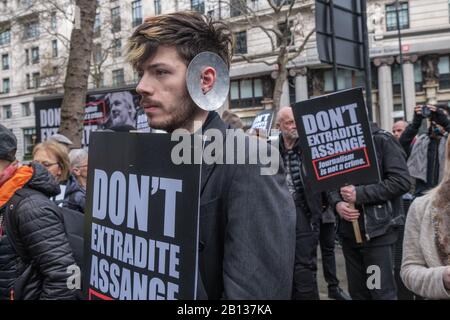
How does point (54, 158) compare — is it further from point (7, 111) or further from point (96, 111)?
point (7, 111)

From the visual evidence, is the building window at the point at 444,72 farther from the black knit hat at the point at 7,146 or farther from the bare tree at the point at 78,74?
the black knit hat at the point at 7,146

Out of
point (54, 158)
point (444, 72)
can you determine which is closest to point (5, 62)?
point (444, 72)

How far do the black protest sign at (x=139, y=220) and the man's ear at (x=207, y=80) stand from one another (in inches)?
9.5

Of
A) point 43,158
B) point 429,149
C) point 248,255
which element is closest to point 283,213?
point 248,255

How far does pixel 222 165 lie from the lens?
1.54 meters

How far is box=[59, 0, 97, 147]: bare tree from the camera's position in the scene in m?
8.00

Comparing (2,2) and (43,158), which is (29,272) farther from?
(2,2)

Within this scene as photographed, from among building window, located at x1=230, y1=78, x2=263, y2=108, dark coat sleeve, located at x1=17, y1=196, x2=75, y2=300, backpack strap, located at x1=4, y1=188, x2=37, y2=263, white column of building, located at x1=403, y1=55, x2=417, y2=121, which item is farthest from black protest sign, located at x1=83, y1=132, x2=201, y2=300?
building window, located at x1=230, y1=78, x2=263, y2=108

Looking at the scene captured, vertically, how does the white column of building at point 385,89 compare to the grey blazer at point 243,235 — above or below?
above

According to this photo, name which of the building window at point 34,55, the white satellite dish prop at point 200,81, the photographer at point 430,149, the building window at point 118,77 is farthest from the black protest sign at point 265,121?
the building window at point 34,55

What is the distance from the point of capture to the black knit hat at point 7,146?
2625 mm

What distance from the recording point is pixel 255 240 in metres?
1.48

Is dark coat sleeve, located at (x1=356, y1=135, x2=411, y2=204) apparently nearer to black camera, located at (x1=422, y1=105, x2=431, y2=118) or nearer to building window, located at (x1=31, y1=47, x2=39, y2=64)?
black camera, located at (x1=422, y1=105, x2=431, y2=118)

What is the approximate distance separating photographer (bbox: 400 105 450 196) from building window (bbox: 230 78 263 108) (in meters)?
30.9
